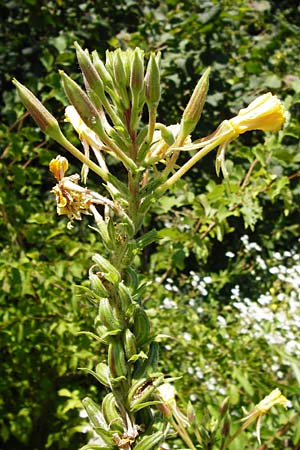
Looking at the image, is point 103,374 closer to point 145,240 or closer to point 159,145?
point 145,240

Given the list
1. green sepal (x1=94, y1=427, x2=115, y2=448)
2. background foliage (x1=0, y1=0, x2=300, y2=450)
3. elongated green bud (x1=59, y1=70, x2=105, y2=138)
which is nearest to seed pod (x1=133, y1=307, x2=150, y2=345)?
green sepal (x1=94, y1=427, x2=115, y2=448)

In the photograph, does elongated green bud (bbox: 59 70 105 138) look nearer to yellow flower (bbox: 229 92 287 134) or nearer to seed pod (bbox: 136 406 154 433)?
yellow flower (bbox: 229 92 287 134)

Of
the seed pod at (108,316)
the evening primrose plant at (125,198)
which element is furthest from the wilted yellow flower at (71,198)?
the seed pod at (108,316)

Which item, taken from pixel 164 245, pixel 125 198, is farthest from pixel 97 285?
pixel 164 245

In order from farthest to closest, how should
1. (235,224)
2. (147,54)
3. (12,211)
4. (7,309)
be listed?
(235,224) → (147,54) → (12,211) → (7,309)

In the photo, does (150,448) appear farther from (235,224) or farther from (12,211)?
(235,224)

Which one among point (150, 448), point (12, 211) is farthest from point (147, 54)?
point (150, 448)
